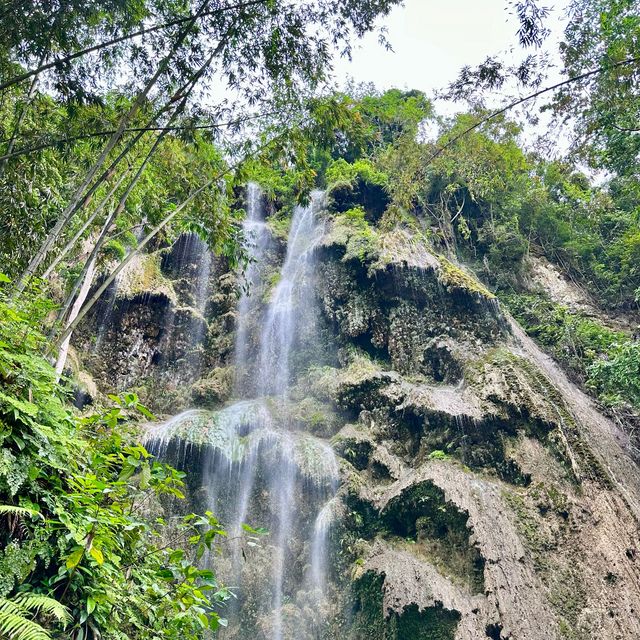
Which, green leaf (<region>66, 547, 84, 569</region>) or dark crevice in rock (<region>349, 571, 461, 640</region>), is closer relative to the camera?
green leaf (<region>66, 547, 84, 569</region>)

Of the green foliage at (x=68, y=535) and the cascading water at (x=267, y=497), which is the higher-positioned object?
the green foliage at (x=68, y=535)

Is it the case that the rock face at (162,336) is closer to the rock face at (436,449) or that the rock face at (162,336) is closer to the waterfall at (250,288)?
the rock face at (436,449)

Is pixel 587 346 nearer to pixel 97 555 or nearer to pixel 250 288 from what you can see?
pixel 250 288

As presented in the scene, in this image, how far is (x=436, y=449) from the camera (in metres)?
9.42

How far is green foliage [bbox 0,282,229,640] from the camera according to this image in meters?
2.17

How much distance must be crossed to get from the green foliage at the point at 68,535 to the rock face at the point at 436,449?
567 cm

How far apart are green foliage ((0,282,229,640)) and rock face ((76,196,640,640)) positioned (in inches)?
223

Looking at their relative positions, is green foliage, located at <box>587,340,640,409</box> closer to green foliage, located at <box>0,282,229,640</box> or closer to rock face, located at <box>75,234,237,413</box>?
rock face, located at <box>75,234,237,413</box>

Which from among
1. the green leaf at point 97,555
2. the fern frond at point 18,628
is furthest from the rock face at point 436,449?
the fern frond at point 18,628

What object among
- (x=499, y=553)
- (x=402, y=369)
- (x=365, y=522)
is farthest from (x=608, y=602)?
(x=402, y=369)

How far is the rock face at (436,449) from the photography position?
7039 mm

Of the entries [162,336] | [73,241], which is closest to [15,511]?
[73,241]

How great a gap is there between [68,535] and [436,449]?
8.14 metres

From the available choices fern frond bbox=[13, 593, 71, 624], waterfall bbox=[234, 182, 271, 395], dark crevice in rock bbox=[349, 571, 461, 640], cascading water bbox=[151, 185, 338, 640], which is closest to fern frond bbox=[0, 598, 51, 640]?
fern frond bbox=[13, 593, 71, 624]
